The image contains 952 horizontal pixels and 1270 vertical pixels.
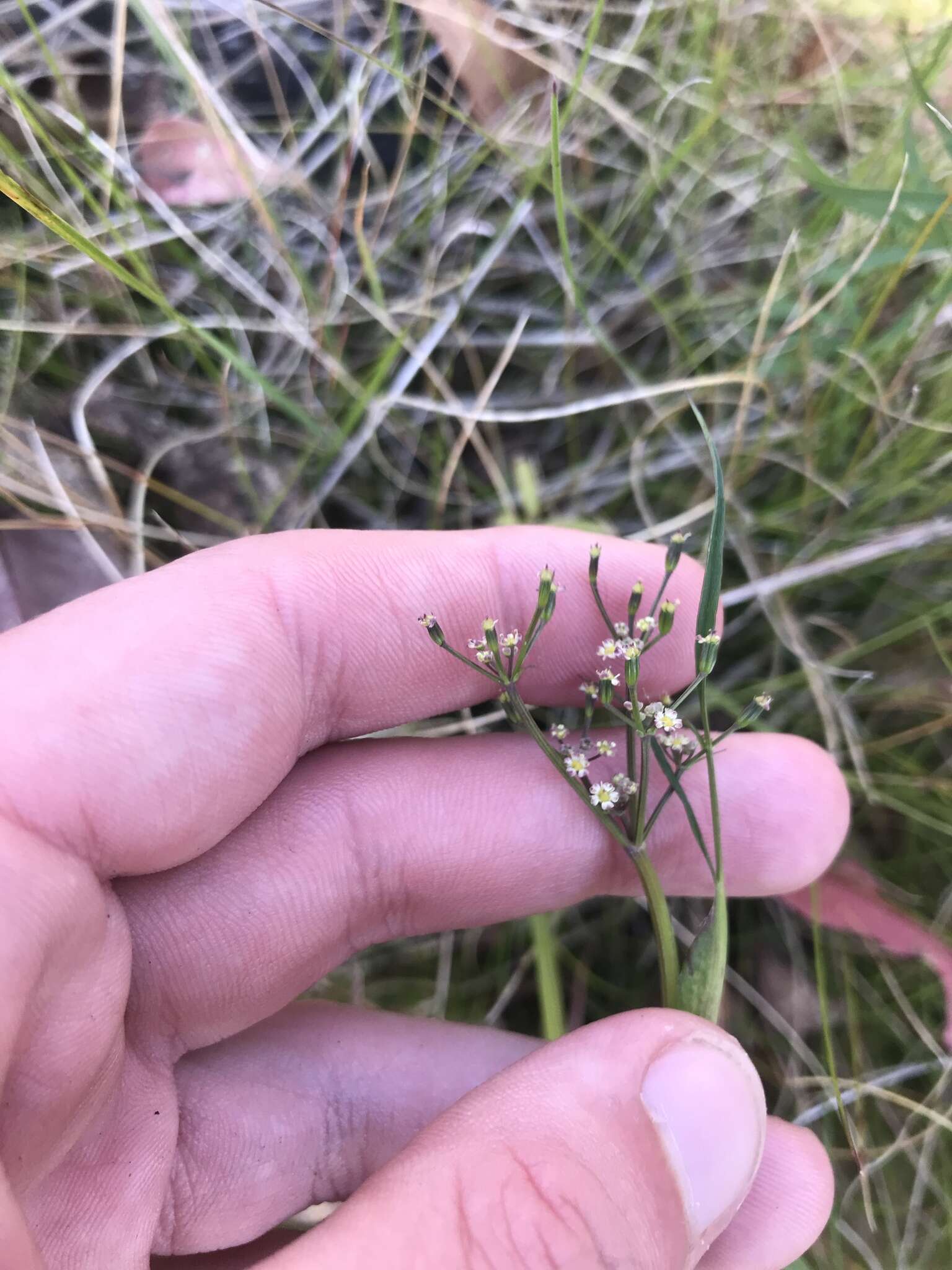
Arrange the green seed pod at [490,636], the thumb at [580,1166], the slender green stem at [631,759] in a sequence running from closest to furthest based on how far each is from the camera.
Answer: the thumb at [580,1166], the green seed pod at [490,636], the slender green stem at [631,759]

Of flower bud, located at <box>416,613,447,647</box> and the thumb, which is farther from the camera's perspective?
flower bud, located at <box>416,613,447,647</box>

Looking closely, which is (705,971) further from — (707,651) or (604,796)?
(707,651)

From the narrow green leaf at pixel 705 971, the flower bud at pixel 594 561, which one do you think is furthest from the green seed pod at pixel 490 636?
the narrow green leaf at pixel 705 971

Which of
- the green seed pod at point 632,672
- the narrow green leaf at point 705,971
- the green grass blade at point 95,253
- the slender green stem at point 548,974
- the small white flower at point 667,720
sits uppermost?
the green grass blade at point 95,253

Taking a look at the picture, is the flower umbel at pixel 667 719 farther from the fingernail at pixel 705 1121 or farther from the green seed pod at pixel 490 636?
the fingernail at pixel 705 1121

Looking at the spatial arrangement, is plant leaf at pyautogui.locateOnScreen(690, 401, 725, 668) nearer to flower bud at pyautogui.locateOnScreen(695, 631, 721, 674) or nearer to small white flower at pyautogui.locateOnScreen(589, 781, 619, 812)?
flower bud at pyautogui.locateOnScreen(695, 631, 721, 674)

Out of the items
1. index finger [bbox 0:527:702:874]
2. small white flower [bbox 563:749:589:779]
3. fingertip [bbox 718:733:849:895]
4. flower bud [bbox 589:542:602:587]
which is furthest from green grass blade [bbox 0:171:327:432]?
fingertip [bbox 718:733:849:895]

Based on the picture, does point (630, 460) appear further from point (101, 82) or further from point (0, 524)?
point (101, 82)

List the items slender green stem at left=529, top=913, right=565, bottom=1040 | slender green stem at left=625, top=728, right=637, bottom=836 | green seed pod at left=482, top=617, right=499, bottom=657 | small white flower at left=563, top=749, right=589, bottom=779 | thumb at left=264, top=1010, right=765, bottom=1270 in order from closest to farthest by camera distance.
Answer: thumb at left=264, top=1010, right=765, bottom=1270
green seed pod at left=482, top=617, right=499, bottom=657
slender green stem at left=625, top=728, right=637, bottom=836
small white flower at left=563, top=749, right=589, bottom=779
slender green stem at left=529, top=913, right=565, bottom=1040
